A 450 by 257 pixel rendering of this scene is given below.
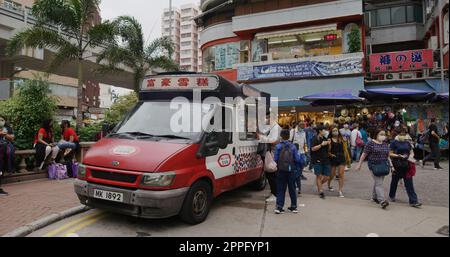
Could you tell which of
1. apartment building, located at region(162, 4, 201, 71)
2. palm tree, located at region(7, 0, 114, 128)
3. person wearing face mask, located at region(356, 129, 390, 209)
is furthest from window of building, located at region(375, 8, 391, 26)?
apartment building, located at region(162, 4, 201, 71)

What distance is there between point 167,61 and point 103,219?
14.5m

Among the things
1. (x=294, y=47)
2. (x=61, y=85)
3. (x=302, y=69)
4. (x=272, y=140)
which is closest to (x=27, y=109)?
(x=272, y=140)

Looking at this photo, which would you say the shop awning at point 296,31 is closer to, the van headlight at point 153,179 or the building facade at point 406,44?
the building facade at point 406,44

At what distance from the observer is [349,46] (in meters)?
20.2

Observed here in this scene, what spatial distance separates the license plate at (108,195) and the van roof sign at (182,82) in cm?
243

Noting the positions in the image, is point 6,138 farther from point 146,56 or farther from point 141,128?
point 146,56

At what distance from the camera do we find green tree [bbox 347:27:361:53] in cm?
1983

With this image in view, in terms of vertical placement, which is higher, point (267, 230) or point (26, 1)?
point (26, 1)

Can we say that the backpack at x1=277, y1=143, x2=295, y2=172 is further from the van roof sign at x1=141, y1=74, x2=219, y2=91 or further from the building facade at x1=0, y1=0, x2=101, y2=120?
the building facade at x1=0, y1=0, x2=101, y2=120

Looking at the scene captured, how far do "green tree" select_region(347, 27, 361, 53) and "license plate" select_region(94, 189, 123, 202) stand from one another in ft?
61.8

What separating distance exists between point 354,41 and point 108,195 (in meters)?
18.9

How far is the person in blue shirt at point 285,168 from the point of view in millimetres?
6273
